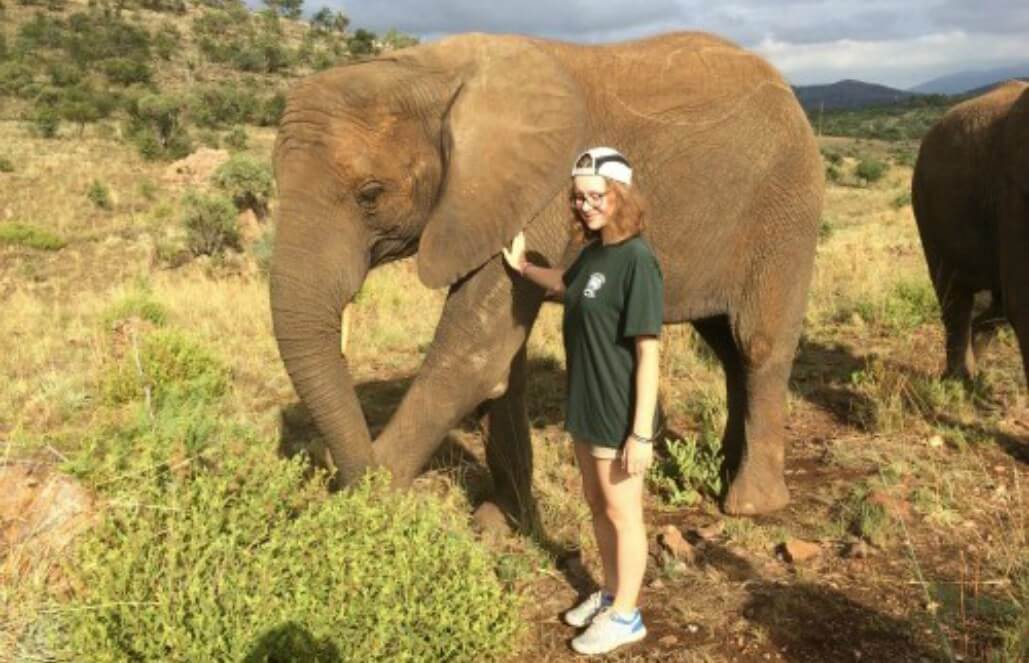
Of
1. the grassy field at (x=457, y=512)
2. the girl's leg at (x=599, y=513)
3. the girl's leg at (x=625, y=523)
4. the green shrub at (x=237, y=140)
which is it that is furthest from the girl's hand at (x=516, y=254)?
the green shrub at (x=237, y=140)

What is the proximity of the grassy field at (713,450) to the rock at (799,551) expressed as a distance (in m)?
0.05

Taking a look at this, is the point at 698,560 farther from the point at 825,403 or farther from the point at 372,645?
the point at 825,403

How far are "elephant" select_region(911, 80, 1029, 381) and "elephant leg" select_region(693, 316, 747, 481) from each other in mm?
1971

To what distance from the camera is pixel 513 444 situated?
17.2 feet

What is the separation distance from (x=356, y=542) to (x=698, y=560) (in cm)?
207

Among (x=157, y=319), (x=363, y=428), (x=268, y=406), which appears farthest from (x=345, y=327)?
(x=157, y=319)

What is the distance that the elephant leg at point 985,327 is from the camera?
7.68 m

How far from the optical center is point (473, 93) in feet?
13.8

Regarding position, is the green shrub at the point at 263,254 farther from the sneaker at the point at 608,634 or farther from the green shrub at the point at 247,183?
the sneaker at the point at 608,634

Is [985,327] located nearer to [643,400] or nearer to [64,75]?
[643,400]

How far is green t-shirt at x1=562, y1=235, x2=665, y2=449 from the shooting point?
3.27 metres

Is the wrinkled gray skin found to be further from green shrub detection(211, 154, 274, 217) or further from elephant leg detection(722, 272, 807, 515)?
green shrub detection(211, 154, 274, 217)

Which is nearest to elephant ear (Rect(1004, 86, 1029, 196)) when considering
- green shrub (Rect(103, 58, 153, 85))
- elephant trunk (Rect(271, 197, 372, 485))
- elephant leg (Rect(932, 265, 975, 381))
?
elephant leg (Rect(932, 265, 975, 381))

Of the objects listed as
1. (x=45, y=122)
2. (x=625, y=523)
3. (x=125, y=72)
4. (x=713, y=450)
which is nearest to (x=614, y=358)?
(x=625, y=523)
